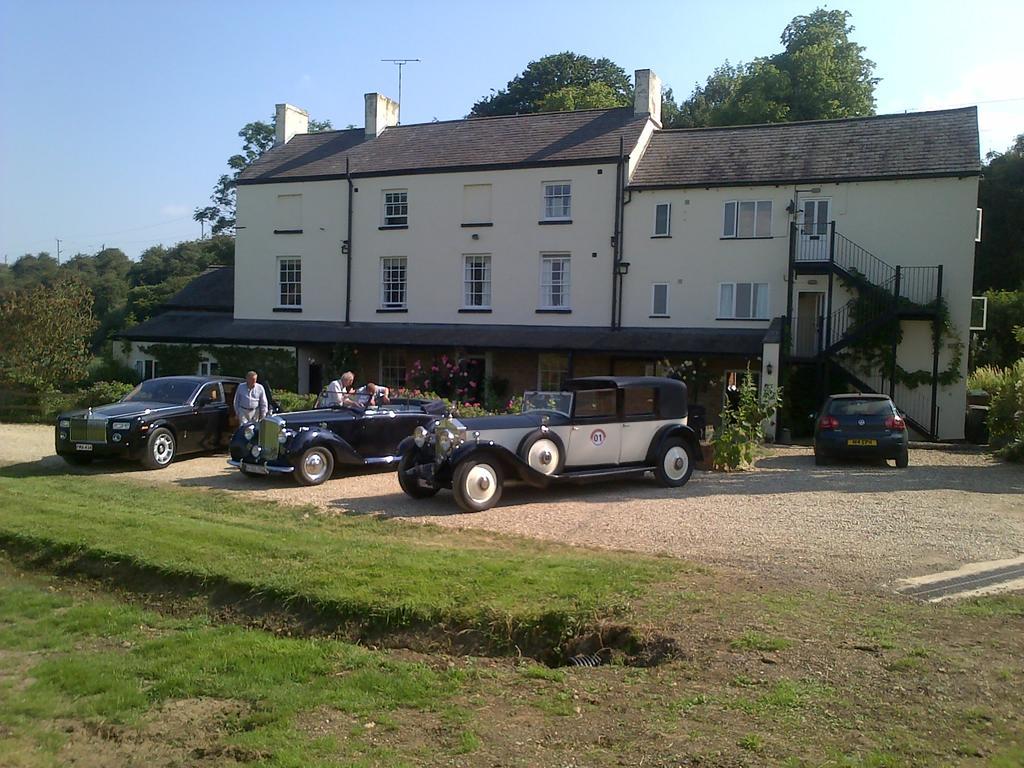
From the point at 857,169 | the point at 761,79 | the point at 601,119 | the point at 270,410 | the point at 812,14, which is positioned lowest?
the point at 270,410

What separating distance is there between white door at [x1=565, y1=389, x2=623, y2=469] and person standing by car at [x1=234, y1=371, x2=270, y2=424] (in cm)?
671

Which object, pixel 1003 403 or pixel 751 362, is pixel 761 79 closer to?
pixel 751 362

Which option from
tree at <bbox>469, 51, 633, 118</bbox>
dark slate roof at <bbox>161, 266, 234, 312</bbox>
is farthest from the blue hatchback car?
tree at <bbox>469, 51, 633, 118</bbox>

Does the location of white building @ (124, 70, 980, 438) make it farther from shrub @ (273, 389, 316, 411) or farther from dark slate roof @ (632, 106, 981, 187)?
shrub @ (273, 389, 316, 411)

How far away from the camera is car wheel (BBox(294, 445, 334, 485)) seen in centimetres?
1395

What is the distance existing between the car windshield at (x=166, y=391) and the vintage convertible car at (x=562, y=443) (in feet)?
19.1

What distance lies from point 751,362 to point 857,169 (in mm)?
6236

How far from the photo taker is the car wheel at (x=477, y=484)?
11.7 meters

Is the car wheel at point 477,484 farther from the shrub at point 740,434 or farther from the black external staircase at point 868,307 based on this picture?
the black external staircase at point 868,307

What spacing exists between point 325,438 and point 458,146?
20.0 m

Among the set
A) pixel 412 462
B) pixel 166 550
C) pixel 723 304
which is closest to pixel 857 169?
pixel 723 304

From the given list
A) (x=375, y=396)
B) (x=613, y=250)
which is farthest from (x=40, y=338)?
(x=613, y=250)

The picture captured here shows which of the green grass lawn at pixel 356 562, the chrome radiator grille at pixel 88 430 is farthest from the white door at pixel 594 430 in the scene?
the chrome radiator grille at pixel 88 430

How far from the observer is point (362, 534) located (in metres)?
10.4
